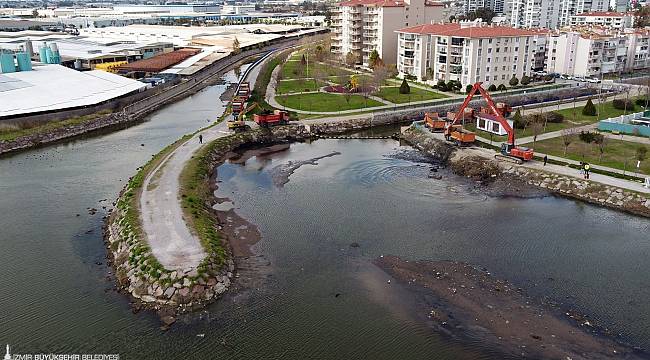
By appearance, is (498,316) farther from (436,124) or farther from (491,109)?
(491,109)

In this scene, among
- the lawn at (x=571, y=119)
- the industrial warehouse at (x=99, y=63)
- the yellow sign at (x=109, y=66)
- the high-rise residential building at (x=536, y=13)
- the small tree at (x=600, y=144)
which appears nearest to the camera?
the small tree at (x=600, y=144)

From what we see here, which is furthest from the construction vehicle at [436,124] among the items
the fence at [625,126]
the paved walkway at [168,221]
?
the paved walkway at [168,221]

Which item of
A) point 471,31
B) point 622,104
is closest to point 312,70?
point 471,31

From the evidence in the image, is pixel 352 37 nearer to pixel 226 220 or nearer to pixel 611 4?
pixel 226 220

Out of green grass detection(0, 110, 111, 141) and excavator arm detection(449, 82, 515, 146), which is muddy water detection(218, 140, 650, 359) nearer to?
excavator arm detection(449, 82, 515, 146)

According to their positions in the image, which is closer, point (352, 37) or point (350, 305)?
point (350, 305)

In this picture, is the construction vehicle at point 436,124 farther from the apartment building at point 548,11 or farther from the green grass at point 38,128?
the apartment building at point 548,11

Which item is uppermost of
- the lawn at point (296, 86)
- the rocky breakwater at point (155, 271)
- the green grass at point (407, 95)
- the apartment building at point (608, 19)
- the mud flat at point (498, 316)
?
the apartment building at point (608, 19)

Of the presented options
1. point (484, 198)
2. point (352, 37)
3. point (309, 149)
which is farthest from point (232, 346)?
point (352, 37)
